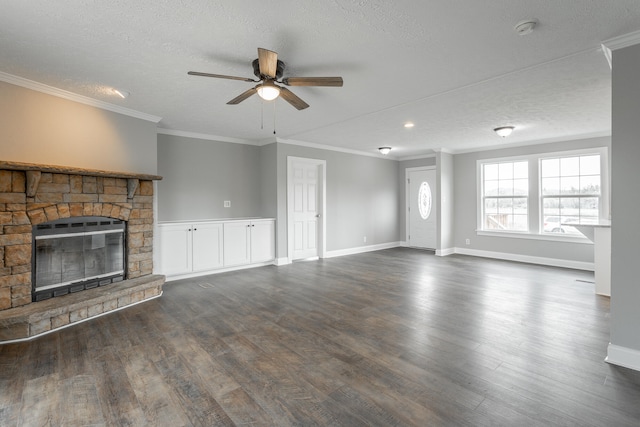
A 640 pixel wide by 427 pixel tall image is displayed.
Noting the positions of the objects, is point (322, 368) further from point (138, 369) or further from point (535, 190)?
point (535, 190)

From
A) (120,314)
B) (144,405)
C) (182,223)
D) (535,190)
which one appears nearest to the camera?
(144,405)

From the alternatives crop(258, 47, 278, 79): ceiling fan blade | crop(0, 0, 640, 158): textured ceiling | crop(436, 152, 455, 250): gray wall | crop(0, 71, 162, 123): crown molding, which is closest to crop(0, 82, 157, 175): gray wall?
crop(0, 71, 162, 123): crown molding

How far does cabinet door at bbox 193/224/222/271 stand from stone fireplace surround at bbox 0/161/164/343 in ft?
3.00

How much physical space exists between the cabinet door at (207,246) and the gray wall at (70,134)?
1.23 m

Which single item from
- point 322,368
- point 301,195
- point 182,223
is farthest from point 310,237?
point 322,368

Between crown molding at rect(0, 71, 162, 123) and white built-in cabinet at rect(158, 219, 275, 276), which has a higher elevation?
crown molding at rect(0, 71, 162, 123)

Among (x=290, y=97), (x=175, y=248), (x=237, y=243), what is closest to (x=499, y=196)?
(x=237, y=243)

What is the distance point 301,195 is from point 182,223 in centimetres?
250

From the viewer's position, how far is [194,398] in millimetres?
1976

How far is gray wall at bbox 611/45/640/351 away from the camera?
91.3 inches

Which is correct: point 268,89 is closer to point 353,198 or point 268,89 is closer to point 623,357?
point 623,357

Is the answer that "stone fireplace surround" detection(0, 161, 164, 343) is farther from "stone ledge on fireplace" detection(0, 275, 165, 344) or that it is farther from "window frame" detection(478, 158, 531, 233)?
"window frame" detection(478, 158, 531, 233)

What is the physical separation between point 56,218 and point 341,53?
3.44 metres

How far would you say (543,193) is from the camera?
248 inches
